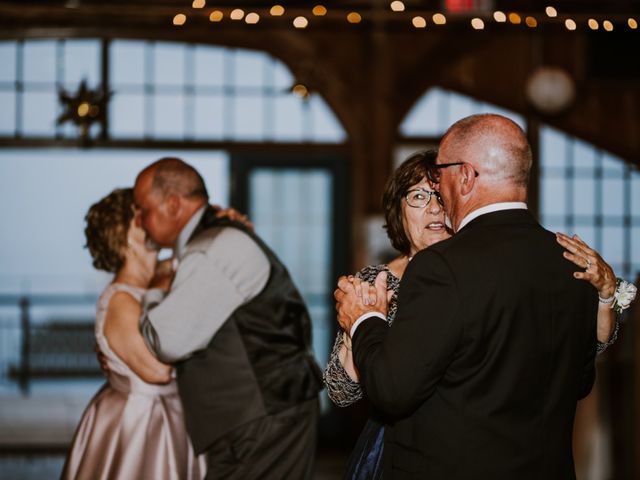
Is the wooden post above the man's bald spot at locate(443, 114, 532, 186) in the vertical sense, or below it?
below

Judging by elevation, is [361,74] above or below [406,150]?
above

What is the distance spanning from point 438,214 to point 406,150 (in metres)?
5.63

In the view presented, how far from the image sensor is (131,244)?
11.5ft

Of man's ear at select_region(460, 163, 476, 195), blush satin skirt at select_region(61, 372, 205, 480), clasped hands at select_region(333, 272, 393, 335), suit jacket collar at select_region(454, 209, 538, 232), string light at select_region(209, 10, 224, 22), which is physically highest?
string light at select_region(209, 10, 224, 22)

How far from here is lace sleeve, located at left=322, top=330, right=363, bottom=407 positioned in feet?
8.12

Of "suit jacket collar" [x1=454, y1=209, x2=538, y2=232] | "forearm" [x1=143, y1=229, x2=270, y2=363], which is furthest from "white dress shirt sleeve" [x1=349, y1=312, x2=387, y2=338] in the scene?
"forearm" [x1=143, y1=229, x2=270, y2=363]

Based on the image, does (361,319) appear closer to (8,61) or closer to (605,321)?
(605,321)

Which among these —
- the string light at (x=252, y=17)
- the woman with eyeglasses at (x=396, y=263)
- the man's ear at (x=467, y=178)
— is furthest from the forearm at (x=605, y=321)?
the string light at (x=252, y=17)

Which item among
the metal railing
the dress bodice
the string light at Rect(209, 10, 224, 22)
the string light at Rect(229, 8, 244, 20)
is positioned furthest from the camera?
the metal railing

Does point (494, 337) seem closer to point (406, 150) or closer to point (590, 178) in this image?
point (406, 150)

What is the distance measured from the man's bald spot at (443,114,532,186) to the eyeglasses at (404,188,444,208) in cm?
34

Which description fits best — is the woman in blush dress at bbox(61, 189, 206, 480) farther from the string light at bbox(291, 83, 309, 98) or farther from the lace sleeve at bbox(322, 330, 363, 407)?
the string light at bbox(291, 83, 309, 98)

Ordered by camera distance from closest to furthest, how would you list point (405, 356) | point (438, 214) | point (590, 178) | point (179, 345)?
point (405, 356) → point (438, 214) → point (179, 345) → point (590, 178)

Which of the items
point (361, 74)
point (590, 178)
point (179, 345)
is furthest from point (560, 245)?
point (590, 178)
